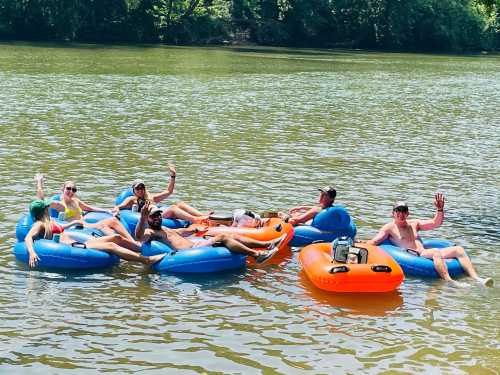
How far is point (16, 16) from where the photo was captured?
2329 inches

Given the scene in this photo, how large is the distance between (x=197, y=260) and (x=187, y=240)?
87 cm

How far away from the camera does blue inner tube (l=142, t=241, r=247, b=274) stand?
10.7 metres

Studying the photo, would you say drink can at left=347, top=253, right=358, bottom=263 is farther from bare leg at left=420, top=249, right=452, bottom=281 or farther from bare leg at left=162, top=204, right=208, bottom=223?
bare leg at left=162, top=204, right=208, bottom=223

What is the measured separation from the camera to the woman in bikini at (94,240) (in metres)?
10.8

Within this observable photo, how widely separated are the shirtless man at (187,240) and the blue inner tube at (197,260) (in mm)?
138

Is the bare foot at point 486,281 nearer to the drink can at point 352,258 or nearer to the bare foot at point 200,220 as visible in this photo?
the drink can at point 352,258

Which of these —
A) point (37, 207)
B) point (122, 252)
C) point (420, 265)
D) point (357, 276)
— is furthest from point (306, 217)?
point (37, 207)

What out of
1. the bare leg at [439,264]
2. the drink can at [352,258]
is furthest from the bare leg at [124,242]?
the bare leg at [439,264]

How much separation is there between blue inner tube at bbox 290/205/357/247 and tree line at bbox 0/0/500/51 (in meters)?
50.0

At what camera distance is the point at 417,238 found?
37.9 feet

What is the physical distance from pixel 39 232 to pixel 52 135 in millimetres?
10066

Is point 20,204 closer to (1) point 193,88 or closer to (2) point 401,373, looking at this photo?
(2) point 401,373

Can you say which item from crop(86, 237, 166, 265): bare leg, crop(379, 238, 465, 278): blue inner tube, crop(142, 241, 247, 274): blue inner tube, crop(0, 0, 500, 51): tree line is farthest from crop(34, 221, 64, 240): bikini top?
crop(0, 0, 500, 51): tree line

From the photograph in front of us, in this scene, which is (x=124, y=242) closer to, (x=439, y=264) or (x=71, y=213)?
(x=71, y=213)
